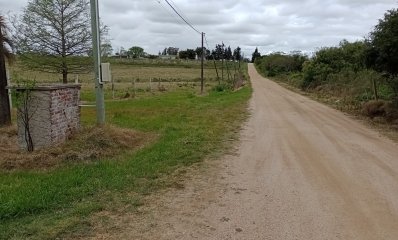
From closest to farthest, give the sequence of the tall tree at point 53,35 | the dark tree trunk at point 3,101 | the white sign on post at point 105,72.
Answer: the white sign on post at point 105,72 → the dark tree trunk at point 3,101 → the tall tree at point 53,35

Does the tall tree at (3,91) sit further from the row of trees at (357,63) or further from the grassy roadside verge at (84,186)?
the row of trees at (357,63)

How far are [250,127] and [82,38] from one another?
15.8 m

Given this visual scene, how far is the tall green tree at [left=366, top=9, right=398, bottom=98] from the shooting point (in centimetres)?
1484

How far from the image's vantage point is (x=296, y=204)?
612 cm

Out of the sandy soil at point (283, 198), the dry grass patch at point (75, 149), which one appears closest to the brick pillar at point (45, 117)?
the dry grass patch at point (75, 149)

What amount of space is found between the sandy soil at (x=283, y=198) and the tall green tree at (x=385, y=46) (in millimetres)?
5066

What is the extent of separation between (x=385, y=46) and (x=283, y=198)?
1073 centimetres

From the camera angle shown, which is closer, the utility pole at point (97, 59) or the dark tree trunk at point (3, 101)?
the utility pole at point (97, 59)

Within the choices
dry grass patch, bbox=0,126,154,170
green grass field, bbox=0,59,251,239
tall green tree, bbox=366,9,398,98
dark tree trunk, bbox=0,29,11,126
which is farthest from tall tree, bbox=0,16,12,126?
tall green tree, bbox=366,9,398,98

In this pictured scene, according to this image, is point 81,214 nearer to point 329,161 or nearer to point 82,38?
point 329,161

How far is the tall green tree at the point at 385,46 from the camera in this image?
1484cm

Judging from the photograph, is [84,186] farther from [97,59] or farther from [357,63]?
[357,63]

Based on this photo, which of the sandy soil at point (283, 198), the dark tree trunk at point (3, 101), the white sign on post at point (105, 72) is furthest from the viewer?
the dark tree trunk at point (3, 101)

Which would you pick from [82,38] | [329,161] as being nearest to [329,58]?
[82,38]
